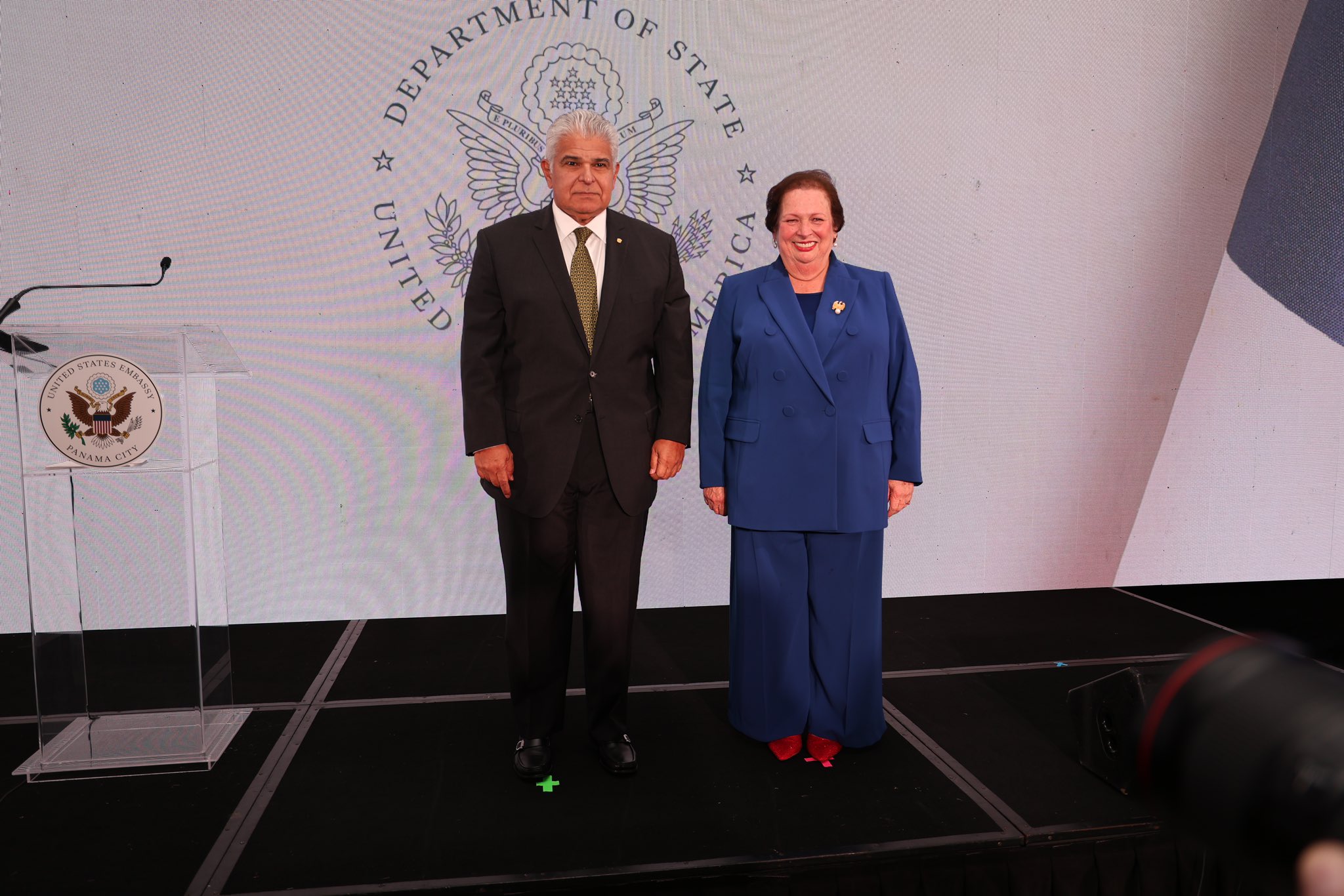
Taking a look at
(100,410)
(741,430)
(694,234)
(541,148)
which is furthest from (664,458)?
(541,148)

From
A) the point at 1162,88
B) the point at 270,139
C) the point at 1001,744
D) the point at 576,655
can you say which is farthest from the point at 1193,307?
the point at 270,139

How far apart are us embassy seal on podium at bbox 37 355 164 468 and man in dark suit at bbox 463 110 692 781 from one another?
74 cm

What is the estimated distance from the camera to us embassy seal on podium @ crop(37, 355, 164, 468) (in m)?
2.08

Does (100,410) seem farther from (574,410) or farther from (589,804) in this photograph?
(589,804)

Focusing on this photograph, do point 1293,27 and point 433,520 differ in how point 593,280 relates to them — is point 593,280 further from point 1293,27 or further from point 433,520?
point 1293,27

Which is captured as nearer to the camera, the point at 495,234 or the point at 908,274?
the point at 495,234

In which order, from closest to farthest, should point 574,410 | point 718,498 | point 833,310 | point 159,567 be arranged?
point 574,410 < point 833,310 < point 718,498 < point 159,567

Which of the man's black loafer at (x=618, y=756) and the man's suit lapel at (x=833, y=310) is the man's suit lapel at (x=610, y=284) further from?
the man's black loafer at (x=618, y=756)

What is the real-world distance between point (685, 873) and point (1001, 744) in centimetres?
99

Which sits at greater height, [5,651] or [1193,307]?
[1193,307]

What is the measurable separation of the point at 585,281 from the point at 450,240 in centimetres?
153

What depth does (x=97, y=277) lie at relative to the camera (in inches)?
129

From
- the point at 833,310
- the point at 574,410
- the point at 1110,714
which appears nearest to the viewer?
the point at 1110,714

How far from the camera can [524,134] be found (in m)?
3.42
